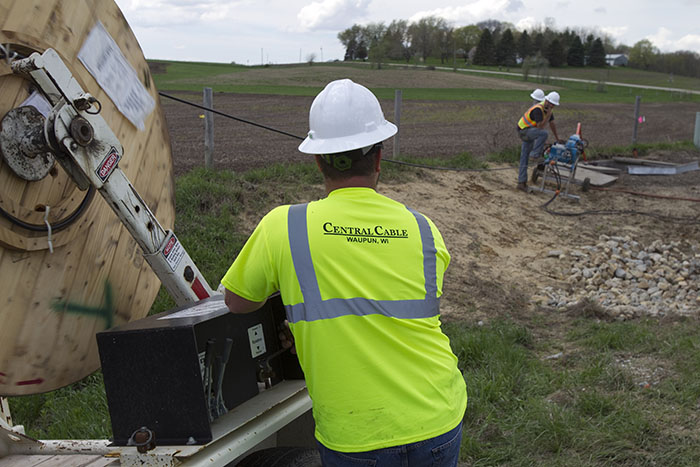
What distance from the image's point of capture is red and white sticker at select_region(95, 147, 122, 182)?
2434 mm

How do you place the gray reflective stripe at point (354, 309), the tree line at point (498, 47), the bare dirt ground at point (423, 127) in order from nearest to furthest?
the gray reflective stripe at point (354, 309) < the bare dirt ground at point (423, 127) < the tree line at point (498, 47)

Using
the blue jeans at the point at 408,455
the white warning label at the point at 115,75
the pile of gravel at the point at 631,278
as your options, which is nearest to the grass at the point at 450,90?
the pile of gravel at the point at 631,278

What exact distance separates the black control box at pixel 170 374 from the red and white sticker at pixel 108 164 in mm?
554

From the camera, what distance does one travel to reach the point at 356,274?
2.05 m

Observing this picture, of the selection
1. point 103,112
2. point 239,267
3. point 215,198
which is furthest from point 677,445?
point 215,198

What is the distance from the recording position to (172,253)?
2.76 meters

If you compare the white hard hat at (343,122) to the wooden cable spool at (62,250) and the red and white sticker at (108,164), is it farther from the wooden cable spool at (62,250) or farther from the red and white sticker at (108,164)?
the wooden cable spool at (62,250)

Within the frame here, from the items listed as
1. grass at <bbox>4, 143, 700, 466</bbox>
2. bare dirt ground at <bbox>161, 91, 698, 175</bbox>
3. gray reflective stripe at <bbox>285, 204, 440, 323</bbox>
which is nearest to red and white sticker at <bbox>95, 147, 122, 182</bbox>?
gray reflective stripe at <bbox>285, 204, 440, 323</bbox>

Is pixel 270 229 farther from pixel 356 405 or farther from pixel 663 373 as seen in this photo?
pixel 663 373

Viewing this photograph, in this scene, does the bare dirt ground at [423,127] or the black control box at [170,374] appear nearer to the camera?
the black control box at [170,374]

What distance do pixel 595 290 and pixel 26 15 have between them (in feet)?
25.4

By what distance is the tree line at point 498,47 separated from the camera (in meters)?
73.3

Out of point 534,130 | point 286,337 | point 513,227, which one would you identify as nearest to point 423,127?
point 534,130

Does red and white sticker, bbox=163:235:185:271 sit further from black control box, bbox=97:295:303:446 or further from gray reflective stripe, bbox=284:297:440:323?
gray reflective stripe, bbox=284:297:440:323
